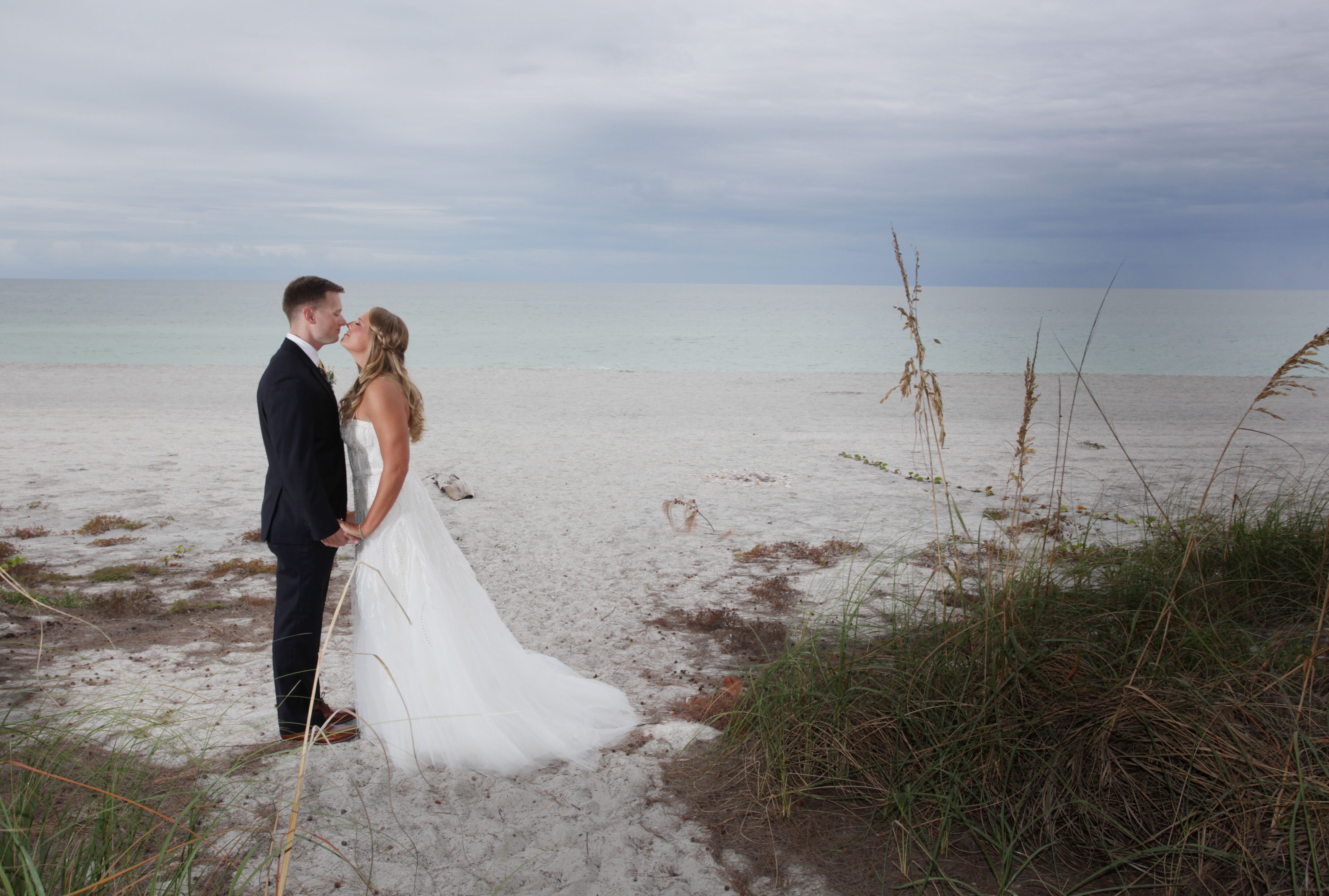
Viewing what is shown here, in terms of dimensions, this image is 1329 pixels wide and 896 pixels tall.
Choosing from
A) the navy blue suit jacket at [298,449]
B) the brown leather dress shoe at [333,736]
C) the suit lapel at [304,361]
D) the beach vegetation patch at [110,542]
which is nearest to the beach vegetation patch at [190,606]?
the beach vegetation patch at [110,542]

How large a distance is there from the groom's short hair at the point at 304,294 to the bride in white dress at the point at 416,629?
19 centimetres

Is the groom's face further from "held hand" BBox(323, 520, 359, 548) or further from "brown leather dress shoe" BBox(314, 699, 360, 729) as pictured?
"brown leather dress shoe" BBox(314, 699, 360, 729)

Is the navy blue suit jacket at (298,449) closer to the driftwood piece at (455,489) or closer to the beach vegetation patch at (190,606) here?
the beach vegetation patch at (190,606)

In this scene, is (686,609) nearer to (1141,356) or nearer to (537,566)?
(537,566)

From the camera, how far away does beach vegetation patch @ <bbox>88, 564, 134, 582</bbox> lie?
266 inches

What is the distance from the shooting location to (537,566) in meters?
7.62

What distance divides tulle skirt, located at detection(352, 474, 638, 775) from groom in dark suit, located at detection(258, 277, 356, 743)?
0.21 metres

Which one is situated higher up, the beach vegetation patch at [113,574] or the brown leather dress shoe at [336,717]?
the brown leather dress shoe at [336,717]

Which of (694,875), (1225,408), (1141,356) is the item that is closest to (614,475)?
(694,875)

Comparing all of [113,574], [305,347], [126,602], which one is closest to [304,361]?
[305,347]

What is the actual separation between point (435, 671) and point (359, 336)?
171 cm

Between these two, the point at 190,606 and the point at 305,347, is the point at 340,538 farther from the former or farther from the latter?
the point at 190,606

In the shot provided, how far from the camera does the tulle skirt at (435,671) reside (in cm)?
398

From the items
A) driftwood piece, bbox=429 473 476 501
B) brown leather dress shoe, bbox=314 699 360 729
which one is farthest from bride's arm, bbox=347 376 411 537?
driftwood piece, bbox=429 473 476 501
